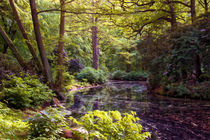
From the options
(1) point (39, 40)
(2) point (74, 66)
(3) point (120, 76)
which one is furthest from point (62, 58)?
(3) point (120, 76)

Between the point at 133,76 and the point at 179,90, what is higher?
the point at 133,76

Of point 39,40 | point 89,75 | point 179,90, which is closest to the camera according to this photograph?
point 39,40

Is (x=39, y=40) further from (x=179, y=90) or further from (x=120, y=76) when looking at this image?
(x=120, y=76)

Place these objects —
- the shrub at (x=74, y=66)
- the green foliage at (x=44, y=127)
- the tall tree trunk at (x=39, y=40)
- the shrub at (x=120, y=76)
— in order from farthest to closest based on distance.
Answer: the shrub at (x=120, y=76)
the shrub at (x=74, y=66)
the tall tree trunk at (x=39, y=40)
the green foliage at (x=44, y=127)

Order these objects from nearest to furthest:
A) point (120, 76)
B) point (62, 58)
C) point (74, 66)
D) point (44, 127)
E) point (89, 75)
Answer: point (44, 127) → point (62, 58) → point (89, 75) → point (74, 66) → point (120, 76)

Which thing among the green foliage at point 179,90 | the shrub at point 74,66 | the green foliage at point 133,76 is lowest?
the green foliage at point 179,90

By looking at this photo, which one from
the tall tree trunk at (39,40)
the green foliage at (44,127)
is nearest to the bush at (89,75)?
the tall tree trunk at (39,40)

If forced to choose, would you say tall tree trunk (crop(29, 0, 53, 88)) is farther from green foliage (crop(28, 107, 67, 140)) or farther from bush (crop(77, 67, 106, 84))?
bush (crop(77, 67, 106, 84))

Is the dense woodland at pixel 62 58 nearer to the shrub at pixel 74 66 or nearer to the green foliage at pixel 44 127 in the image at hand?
the green foliage at pixel 44 127

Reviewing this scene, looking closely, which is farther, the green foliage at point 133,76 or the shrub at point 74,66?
the green foliage at point 133,76

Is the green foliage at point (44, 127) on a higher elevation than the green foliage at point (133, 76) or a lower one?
lower

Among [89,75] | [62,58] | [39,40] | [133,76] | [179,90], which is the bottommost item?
[179,90]

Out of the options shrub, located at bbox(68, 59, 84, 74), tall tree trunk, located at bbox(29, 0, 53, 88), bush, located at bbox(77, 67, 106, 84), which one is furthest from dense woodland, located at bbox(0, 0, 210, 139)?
shrub, located at bbox(68, 59, 84, 74)

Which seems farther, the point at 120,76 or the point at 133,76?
the point at 120,76
